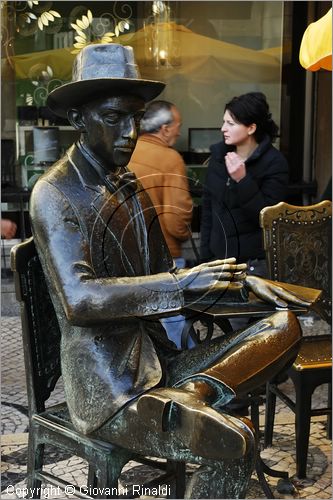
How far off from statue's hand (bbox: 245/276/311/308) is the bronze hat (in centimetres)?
82

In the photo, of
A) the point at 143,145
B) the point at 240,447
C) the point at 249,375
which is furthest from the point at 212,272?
the point at 143,145

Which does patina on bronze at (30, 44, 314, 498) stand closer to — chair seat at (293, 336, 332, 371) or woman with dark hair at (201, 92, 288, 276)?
chair seat at (293, 336, 332, 371)

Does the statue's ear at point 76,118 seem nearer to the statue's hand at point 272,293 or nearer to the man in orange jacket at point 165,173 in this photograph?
the statue's hand at point 272,293

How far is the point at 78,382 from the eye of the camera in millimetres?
2939

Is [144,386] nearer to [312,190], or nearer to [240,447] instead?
[240,447]

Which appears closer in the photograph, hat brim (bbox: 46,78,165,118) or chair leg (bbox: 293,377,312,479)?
hat brim (bbox: 46,78,165,118)

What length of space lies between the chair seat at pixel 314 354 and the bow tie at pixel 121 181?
1477mm

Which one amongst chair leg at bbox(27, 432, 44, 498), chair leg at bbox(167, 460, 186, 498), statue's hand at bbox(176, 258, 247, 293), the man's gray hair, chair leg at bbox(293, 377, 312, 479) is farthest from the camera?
the man's gray hair

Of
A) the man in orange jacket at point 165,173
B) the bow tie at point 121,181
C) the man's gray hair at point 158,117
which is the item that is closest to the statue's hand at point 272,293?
the bow tie at point 121,181

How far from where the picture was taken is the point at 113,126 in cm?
295

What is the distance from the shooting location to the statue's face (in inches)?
116

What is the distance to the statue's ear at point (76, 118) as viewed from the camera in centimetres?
304

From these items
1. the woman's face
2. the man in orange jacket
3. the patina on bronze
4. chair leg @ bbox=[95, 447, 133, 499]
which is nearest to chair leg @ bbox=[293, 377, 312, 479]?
the man in orange jacket

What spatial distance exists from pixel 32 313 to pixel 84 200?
0.55 meters
